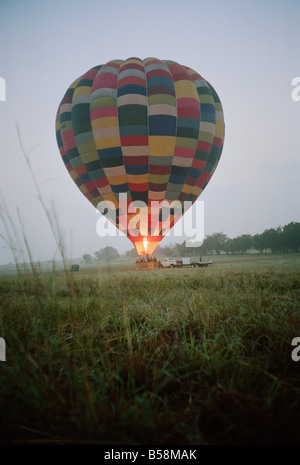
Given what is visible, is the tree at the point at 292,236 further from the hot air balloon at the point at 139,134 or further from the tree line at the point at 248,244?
the hot air balloon at the point at 139,134

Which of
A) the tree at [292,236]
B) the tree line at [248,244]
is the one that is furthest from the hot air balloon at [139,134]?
the tree at [292,236]

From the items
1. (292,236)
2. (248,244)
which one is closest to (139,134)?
(292,236)

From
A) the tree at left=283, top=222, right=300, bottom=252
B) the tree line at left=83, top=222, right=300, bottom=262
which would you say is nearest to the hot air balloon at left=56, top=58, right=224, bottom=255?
the tree line at left=83, top=222, right=300, bottom=262

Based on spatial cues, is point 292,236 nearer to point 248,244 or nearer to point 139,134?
point 248,244

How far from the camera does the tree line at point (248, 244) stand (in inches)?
1969

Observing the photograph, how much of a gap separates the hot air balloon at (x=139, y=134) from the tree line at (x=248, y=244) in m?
29.4

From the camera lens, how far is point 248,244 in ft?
195

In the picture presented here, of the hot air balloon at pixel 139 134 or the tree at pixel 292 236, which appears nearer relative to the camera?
the hot air balloon at pixel 139 134

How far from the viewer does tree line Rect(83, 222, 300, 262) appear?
5000cm

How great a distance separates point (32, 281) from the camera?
4.69 ft

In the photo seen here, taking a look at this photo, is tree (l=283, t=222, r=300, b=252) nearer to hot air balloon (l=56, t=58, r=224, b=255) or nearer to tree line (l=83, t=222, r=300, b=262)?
tree line (l=83, t=222, r=300, b=262)

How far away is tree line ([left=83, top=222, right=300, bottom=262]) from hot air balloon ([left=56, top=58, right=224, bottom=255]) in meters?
29.4
